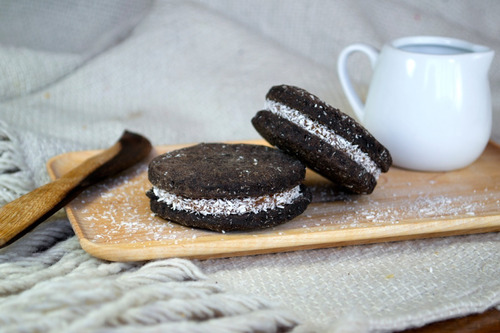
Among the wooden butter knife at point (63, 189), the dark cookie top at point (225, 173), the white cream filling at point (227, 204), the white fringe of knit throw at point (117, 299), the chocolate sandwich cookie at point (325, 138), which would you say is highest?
the chocolate sandwich cookie at point (325, 138)

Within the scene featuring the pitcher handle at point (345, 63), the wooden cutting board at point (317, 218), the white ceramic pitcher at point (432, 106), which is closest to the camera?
the wooden cutting board at point (317, 218)

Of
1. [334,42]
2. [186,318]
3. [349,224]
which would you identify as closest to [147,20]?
[334,42]

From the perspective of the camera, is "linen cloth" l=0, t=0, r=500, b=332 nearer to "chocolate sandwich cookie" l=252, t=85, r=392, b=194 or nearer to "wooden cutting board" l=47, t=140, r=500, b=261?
"wooden cutting board" l=47, t=140, r=500, b=261

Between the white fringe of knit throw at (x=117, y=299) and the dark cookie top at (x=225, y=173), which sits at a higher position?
the dark cookie top at (x=225, y=173)

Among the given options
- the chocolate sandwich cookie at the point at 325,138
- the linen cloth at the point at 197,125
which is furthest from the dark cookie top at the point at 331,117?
the linen cloth at the point at 197,125

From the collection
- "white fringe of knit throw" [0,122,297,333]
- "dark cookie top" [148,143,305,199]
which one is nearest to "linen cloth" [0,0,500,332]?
"white fringe of knit throw" [0,122,297,333]

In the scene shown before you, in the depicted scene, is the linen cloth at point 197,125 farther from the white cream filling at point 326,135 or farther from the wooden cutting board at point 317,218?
the white cream filling at point 326,135
